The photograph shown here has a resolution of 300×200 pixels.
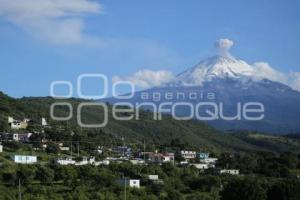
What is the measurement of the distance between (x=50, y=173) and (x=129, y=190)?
199 inches

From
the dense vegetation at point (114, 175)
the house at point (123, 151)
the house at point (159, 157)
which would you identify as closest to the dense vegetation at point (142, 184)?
the dense vegetation at point (114, 175)

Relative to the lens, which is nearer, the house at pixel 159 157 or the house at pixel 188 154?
the house at pixel 159 157

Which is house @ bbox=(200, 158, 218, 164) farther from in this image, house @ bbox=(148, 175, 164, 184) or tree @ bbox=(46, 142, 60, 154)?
house @ bbox=(148, 175, 164, 184)

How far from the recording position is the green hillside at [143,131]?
215ft

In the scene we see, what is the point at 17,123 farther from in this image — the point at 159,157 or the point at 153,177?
the point at 153,177

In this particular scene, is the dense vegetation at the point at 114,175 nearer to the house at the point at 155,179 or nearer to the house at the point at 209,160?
the house at the point at 155,179

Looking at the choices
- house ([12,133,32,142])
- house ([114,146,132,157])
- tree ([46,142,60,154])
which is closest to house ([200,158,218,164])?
house ([114,146,132,157])

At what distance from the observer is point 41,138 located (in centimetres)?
5459

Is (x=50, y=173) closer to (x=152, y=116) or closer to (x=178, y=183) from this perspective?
(x=178, y=183)

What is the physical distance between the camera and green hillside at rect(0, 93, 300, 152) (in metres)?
65.5

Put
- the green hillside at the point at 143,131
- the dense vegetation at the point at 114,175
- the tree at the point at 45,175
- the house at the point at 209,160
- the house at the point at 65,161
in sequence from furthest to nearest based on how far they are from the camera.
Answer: the green hillside at the point at 143,131
the house at the point at 209,160
the house at the point at 65,161
the tree at the point at 45,175
the dense vegetation at the point at 114,175

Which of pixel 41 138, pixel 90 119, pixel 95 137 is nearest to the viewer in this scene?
pixel 41 138

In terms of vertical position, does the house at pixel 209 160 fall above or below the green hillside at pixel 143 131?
below

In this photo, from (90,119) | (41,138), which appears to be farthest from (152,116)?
(41,138)
